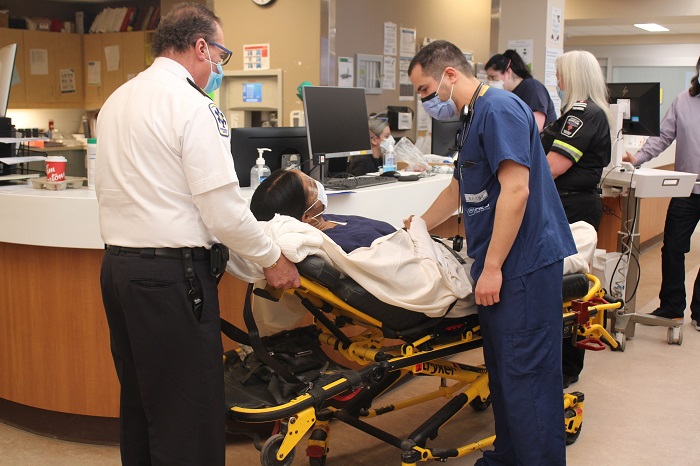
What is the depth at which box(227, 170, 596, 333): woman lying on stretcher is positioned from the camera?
7.38 ft

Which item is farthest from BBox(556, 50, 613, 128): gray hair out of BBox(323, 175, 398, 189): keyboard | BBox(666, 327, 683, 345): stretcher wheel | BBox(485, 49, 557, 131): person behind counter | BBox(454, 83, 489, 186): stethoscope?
BBox(454, 83, 489, 186): stethoscope

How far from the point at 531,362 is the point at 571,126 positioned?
5.34 feet

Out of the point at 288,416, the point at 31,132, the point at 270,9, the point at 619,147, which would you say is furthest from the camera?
the point at 270,9

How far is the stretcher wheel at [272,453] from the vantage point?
206 cm

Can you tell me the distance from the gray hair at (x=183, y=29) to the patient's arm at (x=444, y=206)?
1172mm

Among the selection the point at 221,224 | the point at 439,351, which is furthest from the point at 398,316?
the point at 221,224

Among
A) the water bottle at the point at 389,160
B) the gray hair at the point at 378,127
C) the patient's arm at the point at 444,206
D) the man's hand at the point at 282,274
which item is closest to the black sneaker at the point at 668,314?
the water bottle at the point at 389,160

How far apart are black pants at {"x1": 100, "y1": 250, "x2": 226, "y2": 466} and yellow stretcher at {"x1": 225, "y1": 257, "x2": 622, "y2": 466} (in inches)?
4.9

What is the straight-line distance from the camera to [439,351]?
246cm

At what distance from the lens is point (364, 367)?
7.70ft

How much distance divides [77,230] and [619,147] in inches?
121

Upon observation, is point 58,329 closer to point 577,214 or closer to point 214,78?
point 214,78

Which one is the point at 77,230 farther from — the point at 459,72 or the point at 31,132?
the point at 459,72

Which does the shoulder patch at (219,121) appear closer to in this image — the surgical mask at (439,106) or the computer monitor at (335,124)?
the surgical mask at (439,106)
